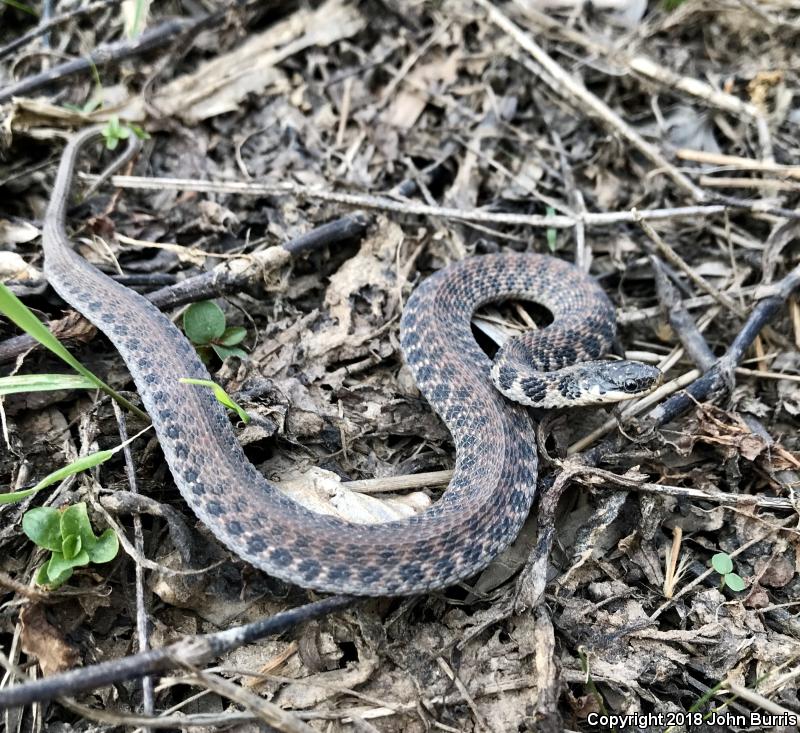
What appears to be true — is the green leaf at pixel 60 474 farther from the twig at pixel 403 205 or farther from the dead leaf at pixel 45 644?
the twig at pixel 403 205

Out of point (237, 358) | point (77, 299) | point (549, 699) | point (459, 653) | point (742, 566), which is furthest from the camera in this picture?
point (237, 358)

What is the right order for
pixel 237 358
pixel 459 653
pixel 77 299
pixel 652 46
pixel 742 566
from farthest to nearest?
1. pixel 652 46
2. pixel 237 358
3. pixel 77 299
4. pixel 742 566
5. pixel 459 653

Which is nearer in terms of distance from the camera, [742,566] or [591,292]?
[742,566]

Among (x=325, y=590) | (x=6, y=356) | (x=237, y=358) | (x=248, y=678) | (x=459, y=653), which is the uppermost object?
(x=6, y=356)

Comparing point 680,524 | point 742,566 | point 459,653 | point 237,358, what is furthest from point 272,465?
point 742,566

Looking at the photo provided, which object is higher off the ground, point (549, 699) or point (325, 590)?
point (325, 590)

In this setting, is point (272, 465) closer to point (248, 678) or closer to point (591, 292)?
point (248, 678)
